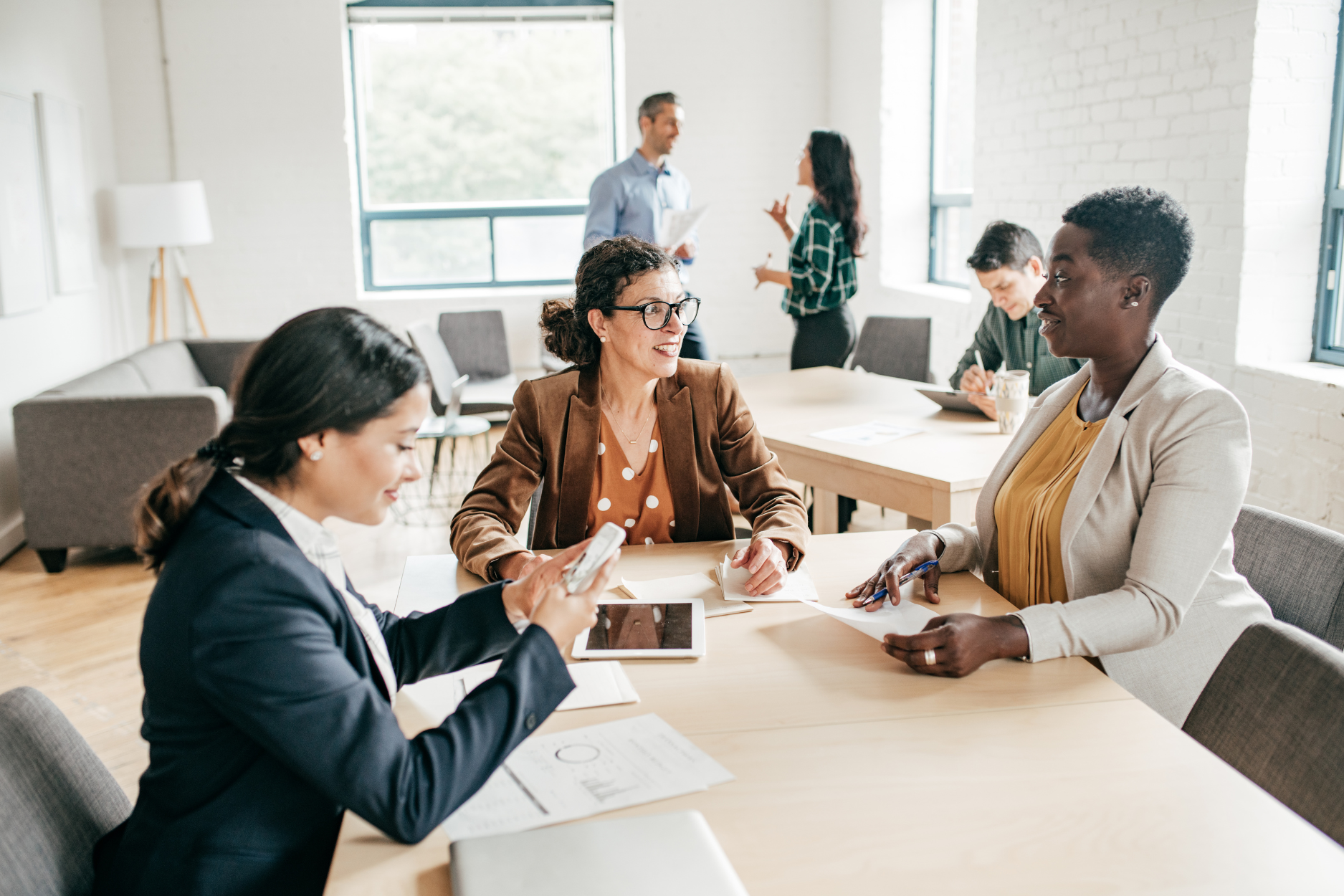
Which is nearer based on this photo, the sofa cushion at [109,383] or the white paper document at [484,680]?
the white paper document at [484,680]

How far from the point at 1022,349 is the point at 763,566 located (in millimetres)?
1940

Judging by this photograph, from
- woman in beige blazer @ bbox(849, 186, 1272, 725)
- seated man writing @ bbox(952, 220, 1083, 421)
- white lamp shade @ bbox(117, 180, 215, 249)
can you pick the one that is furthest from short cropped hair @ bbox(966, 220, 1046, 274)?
white lamp shade @ bbox(117, 180, 215, 249)

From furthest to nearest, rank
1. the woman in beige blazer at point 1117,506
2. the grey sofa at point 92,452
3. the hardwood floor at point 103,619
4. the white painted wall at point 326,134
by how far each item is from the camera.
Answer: the white painted wall at point 326,134, the grey sofa at point 92,452, the hardwood floor at point 103,619, the woman in beige blazer at point 1117,506

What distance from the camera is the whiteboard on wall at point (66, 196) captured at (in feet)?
17.4

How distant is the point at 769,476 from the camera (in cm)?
219

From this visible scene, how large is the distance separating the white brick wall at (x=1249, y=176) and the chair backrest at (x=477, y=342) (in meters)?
3.50

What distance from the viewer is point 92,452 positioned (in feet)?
14.0

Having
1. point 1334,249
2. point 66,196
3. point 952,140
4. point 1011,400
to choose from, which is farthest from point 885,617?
point 66,196

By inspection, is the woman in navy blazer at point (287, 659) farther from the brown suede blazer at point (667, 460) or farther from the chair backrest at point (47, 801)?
the brown suede blazer at point (667, 460)

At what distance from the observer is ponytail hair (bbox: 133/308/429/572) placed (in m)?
1.11

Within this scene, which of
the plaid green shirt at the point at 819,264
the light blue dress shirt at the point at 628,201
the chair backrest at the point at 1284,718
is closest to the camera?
the chair backrest at the point at 1284,718

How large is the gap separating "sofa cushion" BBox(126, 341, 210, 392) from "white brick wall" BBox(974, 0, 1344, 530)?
446cm

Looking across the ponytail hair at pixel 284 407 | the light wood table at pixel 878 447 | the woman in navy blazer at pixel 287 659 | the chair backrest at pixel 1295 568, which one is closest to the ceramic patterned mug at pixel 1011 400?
the light wood table at pixel 878 447

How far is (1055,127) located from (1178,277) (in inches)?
129
